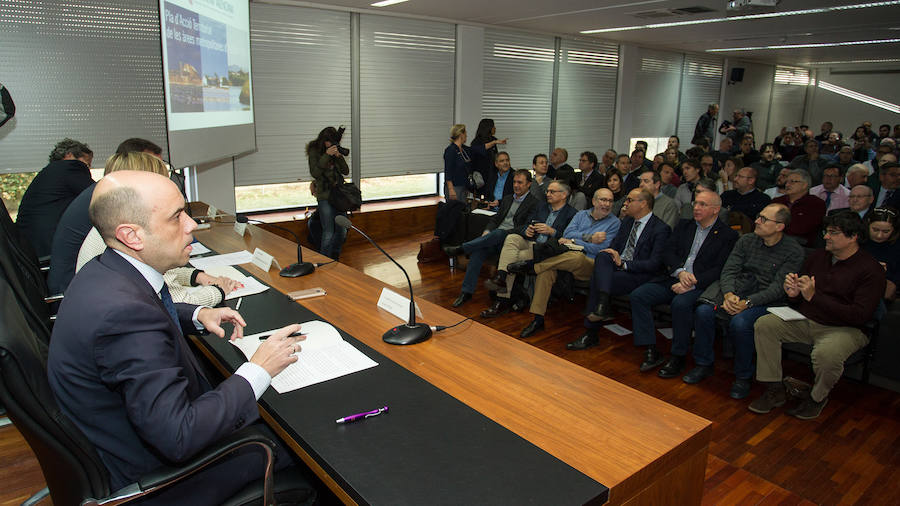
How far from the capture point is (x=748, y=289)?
11.3 ft

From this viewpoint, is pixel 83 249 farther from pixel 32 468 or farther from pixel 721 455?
pixel 721 455

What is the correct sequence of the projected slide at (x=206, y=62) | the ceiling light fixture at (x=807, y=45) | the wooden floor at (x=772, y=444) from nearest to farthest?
1. the wooden floor at (x=772, y=444)
2. the projected slide at (x=206, y=62)
3. the ceiling light fixture at (x=807, y=45)

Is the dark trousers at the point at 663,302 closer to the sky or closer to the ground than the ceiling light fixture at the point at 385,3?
closer to the ground

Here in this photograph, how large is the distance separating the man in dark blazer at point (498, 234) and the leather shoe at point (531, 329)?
77 centimetres

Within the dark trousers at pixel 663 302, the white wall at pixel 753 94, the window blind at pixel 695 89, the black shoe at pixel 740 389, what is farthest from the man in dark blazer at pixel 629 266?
the white wall at pixel 753 94

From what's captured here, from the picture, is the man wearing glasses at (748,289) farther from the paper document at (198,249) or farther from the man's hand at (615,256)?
the paper document at (198,249)

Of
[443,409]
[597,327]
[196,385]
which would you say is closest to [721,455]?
[597,327]

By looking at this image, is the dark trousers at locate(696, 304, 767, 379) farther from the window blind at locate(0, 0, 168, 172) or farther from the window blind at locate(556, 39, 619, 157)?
the window blind at locate(556, 39, 619, 157)

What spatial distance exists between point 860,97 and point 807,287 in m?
15.4

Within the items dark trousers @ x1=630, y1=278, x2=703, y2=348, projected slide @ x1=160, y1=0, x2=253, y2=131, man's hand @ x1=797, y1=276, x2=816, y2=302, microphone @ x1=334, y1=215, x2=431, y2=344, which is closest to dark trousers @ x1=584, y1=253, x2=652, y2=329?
dark trousers @ x1=630, y1=278, x2=703, y2=348

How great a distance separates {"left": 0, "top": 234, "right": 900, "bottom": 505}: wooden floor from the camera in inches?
94.3

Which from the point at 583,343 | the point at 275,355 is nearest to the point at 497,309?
the point at 583,343

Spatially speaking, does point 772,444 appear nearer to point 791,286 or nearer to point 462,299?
point 791,286

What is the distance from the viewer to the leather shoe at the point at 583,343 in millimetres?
3928
